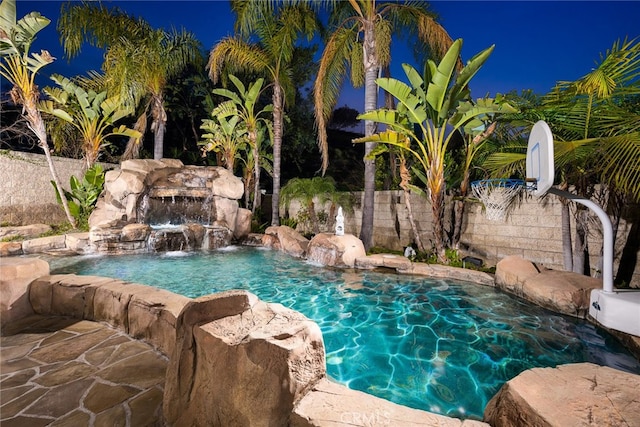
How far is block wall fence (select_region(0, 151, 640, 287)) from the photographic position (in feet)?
20.3

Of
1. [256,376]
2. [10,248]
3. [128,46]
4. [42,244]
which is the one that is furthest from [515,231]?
[128,46]

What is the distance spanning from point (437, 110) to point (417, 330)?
4737 millimetres

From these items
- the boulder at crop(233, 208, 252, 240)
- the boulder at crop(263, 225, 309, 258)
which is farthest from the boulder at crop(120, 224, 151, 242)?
the boulder at crop(263, 225, 309, 258)

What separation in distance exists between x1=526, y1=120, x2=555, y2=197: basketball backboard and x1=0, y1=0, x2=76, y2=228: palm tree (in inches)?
483

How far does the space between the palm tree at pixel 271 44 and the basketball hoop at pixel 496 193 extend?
7.50 meters

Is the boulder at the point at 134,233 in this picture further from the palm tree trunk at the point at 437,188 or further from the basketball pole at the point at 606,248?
the basketball pole at the point at 606,248

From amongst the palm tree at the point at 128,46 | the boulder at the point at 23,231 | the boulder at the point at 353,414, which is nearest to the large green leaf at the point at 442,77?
the boulder at the point at 353,414

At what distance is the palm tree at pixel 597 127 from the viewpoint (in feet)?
12.5

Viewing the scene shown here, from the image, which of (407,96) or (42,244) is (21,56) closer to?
(42,244)

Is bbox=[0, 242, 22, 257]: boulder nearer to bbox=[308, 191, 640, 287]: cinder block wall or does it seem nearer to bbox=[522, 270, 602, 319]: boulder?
bbox=[308, 191, 640, 287]: cinder block wall

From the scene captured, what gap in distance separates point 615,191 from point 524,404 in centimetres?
562

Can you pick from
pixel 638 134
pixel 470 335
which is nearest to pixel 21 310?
pixel 470 335

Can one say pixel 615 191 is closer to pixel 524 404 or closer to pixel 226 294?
pixel 524 404

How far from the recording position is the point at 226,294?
6.45 feet
